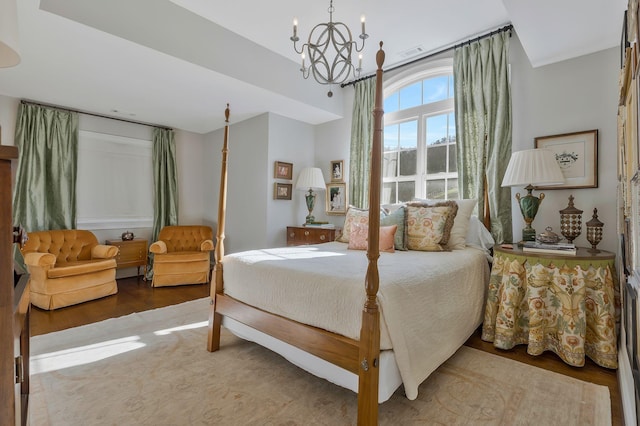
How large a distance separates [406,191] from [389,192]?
23cm

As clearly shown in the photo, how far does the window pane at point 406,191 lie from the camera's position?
376cm

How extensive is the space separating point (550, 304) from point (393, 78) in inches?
117

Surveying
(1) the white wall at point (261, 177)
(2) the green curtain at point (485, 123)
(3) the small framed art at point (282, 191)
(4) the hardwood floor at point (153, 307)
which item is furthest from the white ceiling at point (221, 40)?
(4) the hardwood floor at point (153, 307)

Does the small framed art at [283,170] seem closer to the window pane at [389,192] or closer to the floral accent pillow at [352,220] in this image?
the window pane at [389,192]

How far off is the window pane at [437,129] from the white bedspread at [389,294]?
1632mm

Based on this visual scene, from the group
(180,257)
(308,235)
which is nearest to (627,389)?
(308,235)

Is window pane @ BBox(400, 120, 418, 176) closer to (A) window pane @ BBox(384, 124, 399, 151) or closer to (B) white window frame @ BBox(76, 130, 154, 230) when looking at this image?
(A) window pane @ BBox(384, 124, 399, 151)

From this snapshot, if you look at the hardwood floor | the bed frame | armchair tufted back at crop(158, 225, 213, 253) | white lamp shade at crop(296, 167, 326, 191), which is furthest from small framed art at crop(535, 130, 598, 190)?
armchair tufted back at crop(158, 225, 213, 253)

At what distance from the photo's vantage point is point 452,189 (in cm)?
341

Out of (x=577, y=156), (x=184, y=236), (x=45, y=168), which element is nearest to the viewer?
(x=577, y=156)

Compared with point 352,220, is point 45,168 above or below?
above

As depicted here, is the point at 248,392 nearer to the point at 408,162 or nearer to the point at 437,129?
the point at 408,162

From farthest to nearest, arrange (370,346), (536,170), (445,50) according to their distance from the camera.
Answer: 1. (445,50)
2. (536,170)
3. (370,346)

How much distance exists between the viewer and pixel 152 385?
5.95ft
